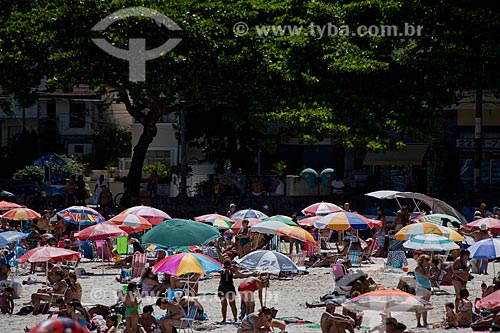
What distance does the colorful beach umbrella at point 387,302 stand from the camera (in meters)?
14.2

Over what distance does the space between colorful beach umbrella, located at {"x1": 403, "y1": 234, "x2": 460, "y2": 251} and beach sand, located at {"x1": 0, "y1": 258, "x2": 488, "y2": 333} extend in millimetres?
1022

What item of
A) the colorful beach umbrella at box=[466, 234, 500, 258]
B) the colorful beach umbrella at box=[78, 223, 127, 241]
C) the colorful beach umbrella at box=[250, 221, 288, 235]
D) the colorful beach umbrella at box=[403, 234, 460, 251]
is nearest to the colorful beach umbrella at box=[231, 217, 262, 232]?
the colorful beach umbrella at box=[250, 221, 288, 235]

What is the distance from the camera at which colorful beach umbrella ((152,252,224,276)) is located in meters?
17.6

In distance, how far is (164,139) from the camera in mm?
50500

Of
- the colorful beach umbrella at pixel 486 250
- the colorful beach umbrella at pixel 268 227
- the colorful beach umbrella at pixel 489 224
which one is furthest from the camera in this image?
the colorful beach umbrella at pixel 489 224

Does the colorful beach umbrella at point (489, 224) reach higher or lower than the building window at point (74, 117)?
lower

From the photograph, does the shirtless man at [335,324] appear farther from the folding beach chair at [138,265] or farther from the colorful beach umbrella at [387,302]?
the folding beach chair at [138,265]

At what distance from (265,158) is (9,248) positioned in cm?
2190

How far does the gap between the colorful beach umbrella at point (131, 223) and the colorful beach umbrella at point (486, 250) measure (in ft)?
31.2

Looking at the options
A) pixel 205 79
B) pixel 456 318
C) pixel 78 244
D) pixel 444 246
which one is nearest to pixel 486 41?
pixel 205 79

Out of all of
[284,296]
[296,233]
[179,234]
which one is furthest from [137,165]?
[284,296]

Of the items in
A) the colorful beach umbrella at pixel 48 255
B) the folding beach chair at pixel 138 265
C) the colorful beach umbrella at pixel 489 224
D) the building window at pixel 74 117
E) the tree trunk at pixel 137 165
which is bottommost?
the folding beach chair at pixel 138 265

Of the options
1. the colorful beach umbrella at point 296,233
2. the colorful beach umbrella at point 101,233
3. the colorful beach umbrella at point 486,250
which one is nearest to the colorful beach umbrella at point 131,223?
the colorful beach umbrella at point 101,233

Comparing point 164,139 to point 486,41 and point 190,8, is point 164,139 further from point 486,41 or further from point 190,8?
point 486,41
